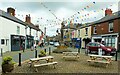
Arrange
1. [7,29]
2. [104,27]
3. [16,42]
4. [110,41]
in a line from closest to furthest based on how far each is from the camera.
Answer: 1. [7,29]
2. [110,41]
3. [104,27]
4. [16,42]

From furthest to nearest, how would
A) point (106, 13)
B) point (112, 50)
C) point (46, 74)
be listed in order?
point (106, 13), point (112, 50), point (46, 74)

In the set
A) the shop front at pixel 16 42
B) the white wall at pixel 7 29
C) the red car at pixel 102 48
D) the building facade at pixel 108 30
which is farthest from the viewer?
the shop front at pixel 16 42

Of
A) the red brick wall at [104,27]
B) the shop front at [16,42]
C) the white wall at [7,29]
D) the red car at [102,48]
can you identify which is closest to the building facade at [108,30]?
the red brick wall at [104,27]

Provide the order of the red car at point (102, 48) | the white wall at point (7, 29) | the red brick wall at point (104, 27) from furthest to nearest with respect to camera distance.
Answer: the red brick wall at point (104, 27), the white wall at point (7, 29), the red car at point (102, 48)

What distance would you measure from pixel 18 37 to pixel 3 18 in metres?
6.66

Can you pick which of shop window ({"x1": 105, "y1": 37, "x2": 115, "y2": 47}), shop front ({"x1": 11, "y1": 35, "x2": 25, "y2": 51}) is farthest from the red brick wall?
shop front ({"x1": 11, "y1": 35, "x2": 25, "y2": 51})

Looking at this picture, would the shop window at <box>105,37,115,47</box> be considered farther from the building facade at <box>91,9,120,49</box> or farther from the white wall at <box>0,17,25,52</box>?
the white wall at <box>0,17,25,52</box>

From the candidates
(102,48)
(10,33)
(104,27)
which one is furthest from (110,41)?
(10,33)

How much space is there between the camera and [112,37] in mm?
26562

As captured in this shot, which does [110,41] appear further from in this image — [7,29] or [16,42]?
[7,29]

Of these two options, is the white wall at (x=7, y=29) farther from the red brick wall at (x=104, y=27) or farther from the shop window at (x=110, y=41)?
the shop window at (x=110, y=41)

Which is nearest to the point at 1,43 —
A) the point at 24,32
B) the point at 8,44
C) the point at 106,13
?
the point at 8,44

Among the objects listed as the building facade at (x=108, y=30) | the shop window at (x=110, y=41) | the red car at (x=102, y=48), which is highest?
the building facade at (x=108, y=30)

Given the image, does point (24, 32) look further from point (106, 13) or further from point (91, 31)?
point (106, 13)
